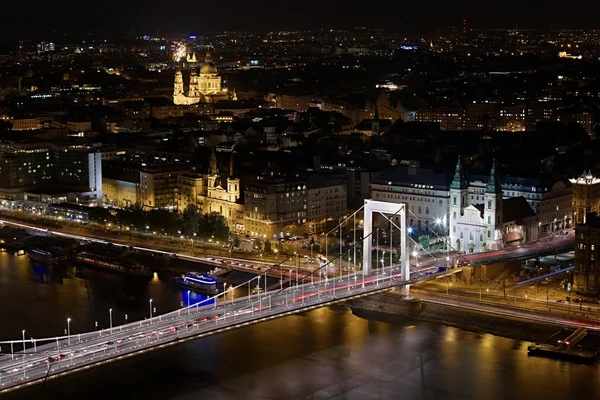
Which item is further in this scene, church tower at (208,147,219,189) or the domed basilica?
the domed basilica

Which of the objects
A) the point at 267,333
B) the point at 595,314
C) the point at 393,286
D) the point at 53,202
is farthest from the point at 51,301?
the point at 53,202

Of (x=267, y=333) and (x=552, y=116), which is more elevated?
(x=552, y=116)

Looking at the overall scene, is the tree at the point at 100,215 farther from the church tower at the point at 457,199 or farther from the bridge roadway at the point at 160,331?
the bridge roadway at the point at 160,331

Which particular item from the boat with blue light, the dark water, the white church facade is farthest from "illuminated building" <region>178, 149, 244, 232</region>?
the dark water

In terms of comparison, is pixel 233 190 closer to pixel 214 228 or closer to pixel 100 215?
pixel 214 228

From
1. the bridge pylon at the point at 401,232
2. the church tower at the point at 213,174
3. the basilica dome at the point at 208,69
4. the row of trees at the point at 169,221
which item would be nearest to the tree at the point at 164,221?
the row of trees at the point at 169,221

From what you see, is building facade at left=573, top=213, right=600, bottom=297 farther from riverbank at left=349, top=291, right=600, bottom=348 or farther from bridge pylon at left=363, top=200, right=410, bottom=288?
bridge pylon at left=363, top=200, right=410, bottom=288

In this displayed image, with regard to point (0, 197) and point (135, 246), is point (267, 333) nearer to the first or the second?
point (135, 246)
